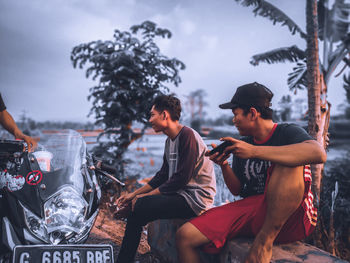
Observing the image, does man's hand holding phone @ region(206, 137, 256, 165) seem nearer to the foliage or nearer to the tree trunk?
the tree trunk

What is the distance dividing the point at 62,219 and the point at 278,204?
111cm

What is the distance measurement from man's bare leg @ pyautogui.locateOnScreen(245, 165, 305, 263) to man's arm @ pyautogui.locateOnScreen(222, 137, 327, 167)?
0.05 m

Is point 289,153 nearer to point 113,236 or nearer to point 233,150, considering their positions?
point 233,150

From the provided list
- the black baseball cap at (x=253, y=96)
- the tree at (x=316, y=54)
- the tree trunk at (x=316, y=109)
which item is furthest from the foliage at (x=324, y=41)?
the black baseball cap at (x=253, y=96)

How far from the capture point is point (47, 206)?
4.53 feet

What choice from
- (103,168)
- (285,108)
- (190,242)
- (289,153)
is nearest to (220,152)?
(289,153)

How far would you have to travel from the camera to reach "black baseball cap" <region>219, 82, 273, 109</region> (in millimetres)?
1549

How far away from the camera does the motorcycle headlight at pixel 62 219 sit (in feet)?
4.35

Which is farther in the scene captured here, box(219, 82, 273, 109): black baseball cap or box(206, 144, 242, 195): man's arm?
box(206, 144, 242, 195): man's arm

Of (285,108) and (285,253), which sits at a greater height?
(285,108)

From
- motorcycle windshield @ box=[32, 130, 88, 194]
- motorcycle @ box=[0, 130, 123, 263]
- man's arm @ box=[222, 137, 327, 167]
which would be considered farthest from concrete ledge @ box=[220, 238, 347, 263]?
motorcycle windshield @ box=[32, 130, 88, 194]

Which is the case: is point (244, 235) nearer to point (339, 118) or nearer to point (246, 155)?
point (246, 155)

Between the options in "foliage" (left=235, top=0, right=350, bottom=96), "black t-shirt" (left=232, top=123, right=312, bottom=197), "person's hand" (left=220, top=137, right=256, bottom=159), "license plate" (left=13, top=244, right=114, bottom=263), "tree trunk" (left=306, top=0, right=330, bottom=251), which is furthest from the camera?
"foliage" (left=235, top=0, right=350, bottom=96)

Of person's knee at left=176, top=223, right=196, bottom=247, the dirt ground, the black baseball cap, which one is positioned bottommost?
the dirt ground
